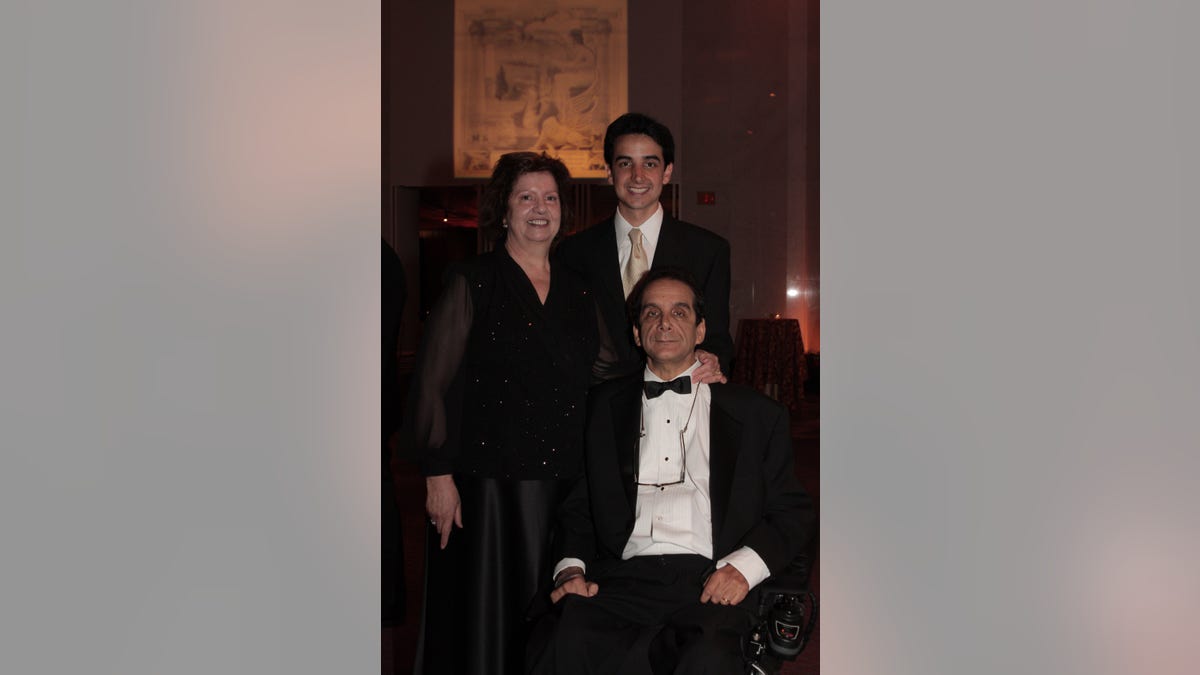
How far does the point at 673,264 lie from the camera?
2826 millimetres

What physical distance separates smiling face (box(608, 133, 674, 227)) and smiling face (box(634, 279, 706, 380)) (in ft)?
1.29

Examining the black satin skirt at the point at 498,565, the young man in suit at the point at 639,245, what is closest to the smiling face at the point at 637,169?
the young man in suit at the point at 639,245

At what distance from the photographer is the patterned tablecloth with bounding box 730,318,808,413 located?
8703 mm

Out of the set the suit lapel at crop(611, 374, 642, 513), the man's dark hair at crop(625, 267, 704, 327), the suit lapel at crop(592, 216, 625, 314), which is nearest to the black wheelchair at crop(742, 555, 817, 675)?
the suit lapel at crop(611, 374, 642, 513)

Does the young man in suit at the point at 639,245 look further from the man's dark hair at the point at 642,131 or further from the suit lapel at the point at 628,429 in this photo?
the suit lapel at the point at 628,429

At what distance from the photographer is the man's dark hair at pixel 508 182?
2.55 meters

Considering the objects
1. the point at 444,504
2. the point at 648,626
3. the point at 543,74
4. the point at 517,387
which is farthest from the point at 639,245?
the point at 543,74

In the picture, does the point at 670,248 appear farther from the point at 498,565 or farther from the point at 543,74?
the point at 543,74

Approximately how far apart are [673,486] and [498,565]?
0.50 meters

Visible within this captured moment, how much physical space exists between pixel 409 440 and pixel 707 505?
0.74 meters
